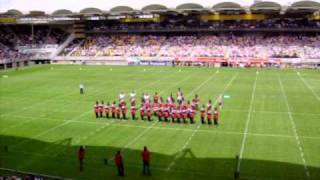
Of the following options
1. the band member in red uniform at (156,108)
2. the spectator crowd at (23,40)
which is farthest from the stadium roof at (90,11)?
the band member in red uniform at (156,108)

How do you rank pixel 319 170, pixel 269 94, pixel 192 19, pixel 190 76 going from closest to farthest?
pixel 319 170, pixel 269 94, pixel 190 76, pixel 192 19

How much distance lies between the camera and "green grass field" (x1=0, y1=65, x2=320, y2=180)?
53.0 feet

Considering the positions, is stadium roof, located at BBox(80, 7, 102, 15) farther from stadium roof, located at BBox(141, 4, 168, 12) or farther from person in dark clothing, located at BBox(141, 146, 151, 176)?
person in dark clothing, located at BBox(141, 146, 151, 176)

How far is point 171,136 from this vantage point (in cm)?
2052

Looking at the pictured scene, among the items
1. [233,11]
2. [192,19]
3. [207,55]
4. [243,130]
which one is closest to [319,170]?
[243,130]

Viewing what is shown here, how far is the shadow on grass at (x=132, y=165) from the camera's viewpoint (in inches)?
607

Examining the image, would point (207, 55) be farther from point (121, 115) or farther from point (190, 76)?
point (121, 115)

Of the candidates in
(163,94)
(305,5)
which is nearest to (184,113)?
(163,94)

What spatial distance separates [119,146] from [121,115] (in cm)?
624

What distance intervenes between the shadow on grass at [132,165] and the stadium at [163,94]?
0.04 metres

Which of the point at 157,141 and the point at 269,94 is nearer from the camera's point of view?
the point at 157,141

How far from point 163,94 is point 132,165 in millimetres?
16605

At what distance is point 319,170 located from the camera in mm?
15727

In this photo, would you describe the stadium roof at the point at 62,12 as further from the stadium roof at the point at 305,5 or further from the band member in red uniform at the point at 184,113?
the band member in red uniform at the point at 184,113
